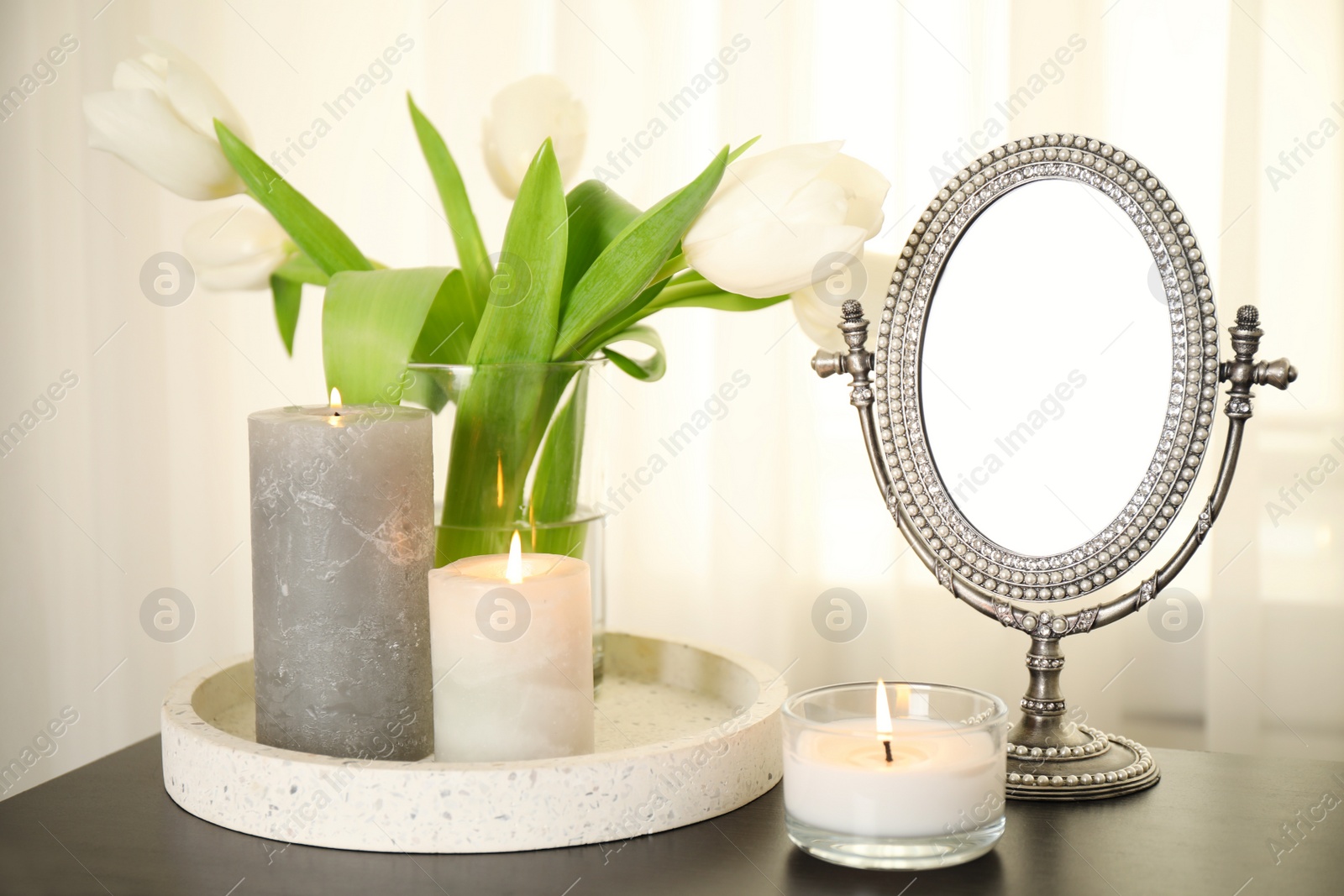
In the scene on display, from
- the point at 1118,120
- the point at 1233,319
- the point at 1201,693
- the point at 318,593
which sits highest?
the point at 1118,120

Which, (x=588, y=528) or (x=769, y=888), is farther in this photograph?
(x=588, y=528)

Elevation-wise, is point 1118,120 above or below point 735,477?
above

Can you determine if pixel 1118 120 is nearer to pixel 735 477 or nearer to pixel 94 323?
pixel 735 477

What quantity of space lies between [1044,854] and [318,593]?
35 centimetres

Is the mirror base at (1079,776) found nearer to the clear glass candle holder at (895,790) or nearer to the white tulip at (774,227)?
the clear glass candle holder at (895,790)

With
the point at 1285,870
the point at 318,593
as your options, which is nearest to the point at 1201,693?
the point at 1285,870

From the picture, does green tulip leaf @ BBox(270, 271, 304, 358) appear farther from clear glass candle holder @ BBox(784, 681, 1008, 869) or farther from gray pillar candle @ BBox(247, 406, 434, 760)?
clear glass candle holder @ BBox(784, 681, 1008, 869)

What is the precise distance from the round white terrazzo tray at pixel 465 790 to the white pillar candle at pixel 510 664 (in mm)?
25

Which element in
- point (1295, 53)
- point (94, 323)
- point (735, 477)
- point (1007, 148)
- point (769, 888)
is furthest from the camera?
point (94, 323)

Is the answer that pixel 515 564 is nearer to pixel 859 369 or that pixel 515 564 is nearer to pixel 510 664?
pixel 510 664

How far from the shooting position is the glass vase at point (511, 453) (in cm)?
62

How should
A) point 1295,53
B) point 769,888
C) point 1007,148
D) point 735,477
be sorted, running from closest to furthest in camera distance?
point 769,888, point 1007,148, point 1295,53, point 735,477

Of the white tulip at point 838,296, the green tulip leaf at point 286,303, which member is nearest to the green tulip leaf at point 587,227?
the white tulip at point 838,296

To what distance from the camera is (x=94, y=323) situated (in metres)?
1.29
